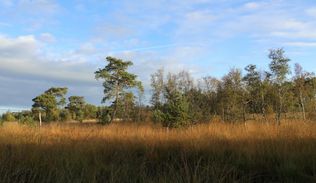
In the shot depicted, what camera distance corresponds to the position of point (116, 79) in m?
32.3

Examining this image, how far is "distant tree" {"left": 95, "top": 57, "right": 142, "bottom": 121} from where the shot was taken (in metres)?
32.0

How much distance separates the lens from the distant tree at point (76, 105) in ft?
137

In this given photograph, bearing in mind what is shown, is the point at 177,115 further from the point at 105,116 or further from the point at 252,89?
the point at 105,116

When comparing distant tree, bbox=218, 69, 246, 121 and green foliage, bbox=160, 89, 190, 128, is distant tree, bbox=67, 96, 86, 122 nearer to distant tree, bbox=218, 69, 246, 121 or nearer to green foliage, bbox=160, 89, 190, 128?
distant tree, bbox=218, 69, 246, 121

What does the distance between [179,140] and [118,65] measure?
22216 millimetres

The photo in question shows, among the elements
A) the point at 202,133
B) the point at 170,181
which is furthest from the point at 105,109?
the point at 170,181

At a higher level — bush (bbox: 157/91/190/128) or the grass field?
bush (bbox: 157/91/190/128)

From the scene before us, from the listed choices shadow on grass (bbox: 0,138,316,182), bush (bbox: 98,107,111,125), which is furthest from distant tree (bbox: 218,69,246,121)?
shadow on grass (bbox: 0,138,316,182)

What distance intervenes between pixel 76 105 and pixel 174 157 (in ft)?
115

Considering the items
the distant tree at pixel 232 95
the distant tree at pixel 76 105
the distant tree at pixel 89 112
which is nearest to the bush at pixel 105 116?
the distant tree at pixel 232 95

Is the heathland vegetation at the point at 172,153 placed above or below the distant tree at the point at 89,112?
below

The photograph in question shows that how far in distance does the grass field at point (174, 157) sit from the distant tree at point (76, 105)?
3027 centimetres

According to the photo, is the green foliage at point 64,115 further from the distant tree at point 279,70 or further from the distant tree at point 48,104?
the distant tree at point 279,70

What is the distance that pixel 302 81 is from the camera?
23234 mm
